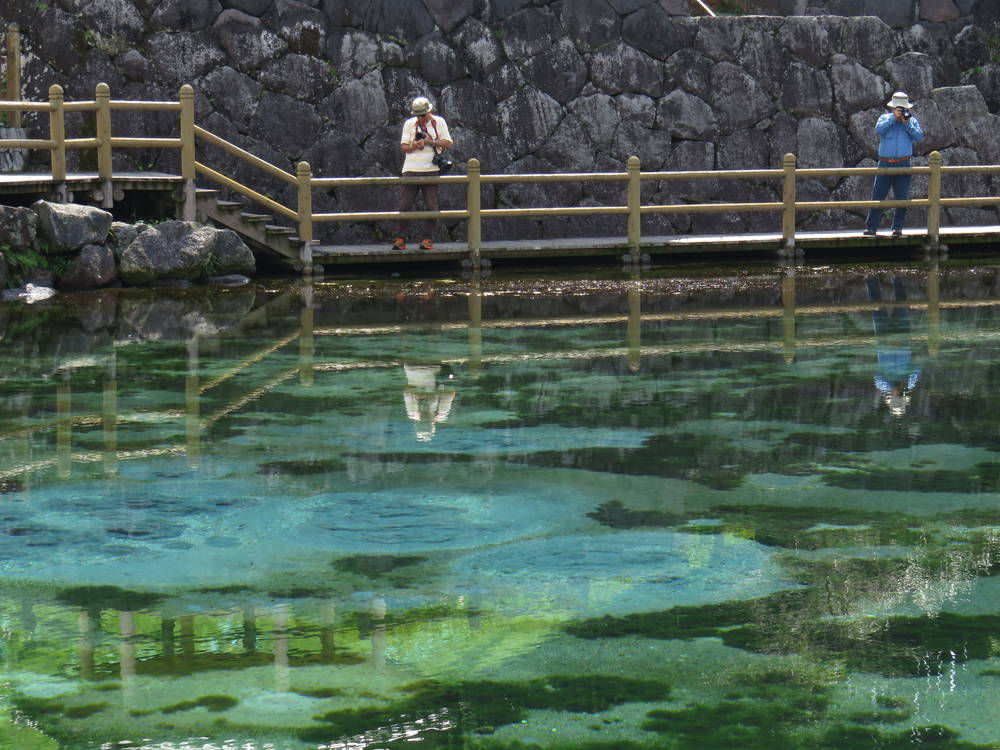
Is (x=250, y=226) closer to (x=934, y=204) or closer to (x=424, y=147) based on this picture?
(x=424, y=147)

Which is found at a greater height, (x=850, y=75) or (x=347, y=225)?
(x=850, y=75)

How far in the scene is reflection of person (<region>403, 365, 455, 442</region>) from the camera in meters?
8.10

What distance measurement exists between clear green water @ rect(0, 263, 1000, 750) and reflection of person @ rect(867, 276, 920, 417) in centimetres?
5

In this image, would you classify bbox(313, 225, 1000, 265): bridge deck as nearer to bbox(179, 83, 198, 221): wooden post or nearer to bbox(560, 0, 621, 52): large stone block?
bbox(179, 83, 198, 221): wooden post

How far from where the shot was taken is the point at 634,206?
1742 cm

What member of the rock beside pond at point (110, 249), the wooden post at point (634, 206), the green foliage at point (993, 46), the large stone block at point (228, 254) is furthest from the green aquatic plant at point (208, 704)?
the green foliage at point (993, 46)

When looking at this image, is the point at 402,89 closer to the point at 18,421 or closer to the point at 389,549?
the point at 18,421

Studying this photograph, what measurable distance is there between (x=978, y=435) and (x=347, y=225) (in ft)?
38.6

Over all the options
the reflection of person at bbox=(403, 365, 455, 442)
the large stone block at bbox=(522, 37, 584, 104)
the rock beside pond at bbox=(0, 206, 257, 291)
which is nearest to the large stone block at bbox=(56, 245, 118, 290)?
the rock beside pond at bbox=(0, 206, 257, 291)

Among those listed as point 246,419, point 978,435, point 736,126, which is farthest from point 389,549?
point 736,126

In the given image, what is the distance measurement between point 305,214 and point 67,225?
95.7 inches

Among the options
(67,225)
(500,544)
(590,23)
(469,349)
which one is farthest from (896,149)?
(500,544)

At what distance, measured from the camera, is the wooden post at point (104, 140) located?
1528 centimetres

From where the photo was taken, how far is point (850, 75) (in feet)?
68.9
